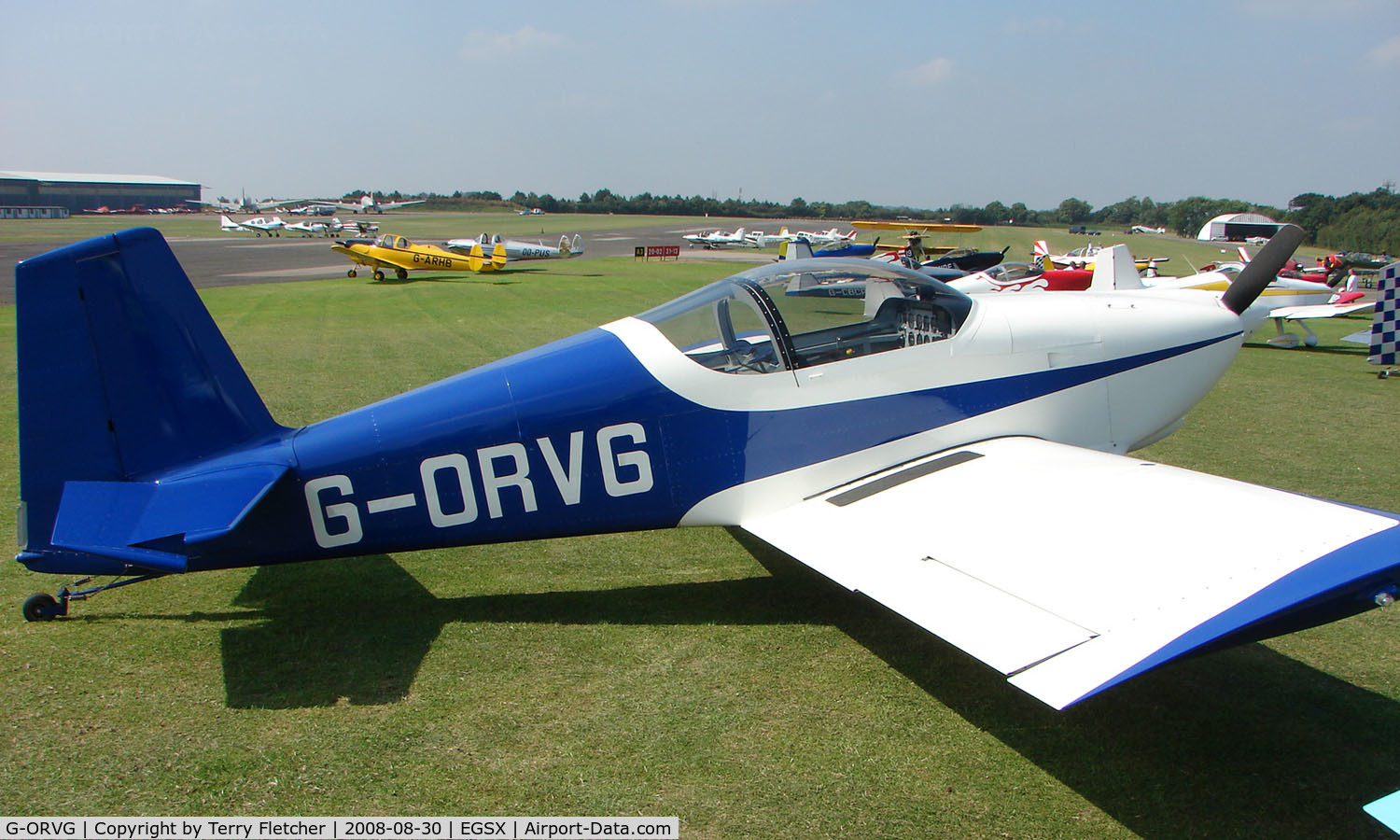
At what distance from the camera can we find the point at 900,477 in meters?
4.68

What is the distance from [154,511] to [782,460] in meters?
3.03

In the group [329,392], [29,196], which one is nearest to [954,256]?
[329,392]

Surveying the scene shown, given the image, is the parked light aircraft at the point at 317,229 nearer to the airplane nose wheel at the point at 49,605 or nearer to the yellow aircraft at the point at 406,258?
the yellow aircraft at the point at 406,258

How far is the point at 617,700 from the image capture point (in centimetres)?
376

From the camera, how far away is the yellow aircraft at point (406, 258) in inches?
1179

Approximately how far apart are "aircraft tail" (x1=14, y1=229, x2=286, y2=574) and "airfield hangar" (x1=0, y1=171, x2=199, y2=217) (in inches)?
5481

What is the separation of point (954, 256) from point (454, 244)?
67.5 ft

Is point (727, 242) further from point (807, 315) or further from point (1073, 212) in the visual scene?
point (1073, 212)

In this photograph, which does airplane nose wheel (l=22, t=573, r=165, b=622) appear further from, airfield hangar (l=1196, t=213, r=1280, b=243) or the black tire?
airfield hangar (l=1196, t=213, r=1280, b=243)

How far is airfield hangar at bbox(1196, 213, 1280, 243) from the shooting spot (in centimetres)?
7038

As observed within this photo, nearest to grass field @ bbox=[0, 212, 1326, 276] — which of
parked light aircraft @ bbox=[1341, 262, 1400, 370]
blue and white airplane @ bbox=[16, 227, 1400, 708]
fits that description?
parked light aircraft @ bbox=[1341, 262, 1400, 370]

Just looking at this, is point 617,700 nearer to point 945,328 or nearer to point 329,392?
point 945,328

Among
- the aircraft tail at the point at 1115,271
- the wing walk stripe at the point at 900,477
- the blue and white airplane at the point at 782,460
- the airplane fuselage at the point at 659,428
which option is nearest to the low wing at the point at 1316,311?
the aircraft tail at the point at 1115,271

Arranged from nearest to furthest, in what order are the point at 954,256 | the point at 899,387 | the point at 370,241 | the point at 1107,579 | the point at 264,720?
the point at 1107,579, the point at 264,720, the point at 899,387, the point at 954,256, the point at 370,241
